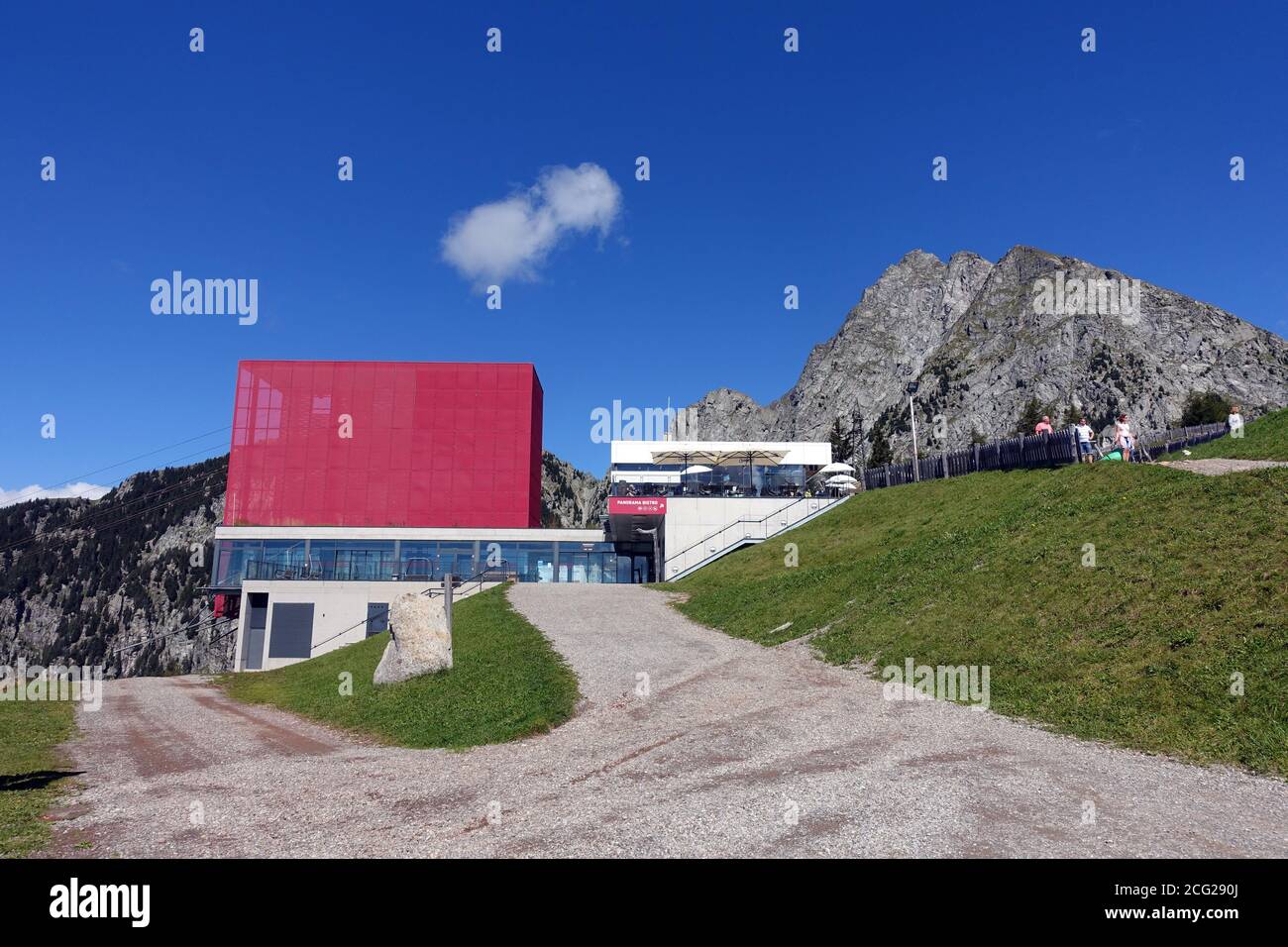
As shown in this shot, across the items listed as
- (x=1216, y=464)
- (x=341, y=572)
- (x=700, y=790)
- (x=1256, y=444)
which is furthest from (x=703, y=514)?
(x=700, y=790)

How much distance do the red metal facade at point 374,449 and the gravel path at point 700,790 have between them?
4766 centimetres

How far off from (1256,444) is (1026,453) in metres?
8.50

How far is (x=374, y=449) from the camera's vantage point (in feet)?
214

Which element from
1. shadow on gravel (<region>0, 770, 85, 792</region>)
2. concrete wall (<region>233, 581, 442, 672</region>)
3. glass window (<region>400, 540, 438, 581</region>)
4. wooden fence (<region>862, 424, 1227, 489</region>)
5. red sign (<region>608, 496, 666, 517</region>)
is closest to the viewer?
shadow on gravel (<region>0, 770, 85, 792</region>)

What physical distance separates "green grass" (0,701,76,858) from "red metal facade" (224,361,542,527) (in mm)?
39563

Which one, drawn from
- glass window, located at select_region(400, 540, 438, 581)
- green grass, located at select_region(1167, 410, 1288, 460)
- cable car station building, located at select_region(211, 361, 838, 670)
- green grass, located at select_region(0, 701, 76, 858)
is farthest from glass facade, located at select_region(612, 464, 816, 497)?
green grass, located at select_region(0, 701, 76, 858)

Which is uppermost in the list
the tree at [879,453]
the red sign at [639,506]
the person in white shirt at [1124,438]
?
the tree at [879,453]

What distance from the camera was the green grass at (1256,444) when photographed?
2758cm

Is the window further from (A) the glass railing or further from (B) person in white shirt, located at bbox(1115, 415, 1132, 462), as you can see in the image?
(B) person in white shirt, located at bbox(1115, 415, 1132, 462)

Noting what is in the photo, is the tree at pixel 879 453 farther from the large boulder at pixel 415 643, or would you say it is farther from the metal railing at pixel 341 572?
the large boulder at pixel 415 643

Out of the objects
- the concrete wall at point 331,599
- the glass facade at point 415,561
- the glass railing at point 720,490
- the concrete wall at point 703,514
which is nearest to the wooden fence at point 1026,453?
the glass railing at point 720,490

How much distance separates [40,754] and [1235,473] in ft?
104

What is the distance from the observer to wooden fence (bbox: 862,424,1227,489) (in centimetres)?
3256
